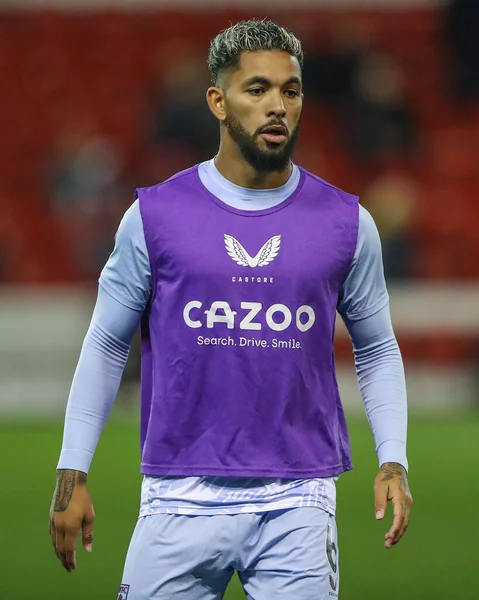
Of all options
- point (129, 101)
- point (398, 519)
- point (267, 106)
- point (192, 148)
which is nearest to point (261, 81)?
point (267, 106)

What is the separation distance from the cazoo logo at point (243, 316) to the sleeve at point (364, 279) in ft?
0.65

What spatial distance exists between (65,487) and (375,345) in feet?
2.96

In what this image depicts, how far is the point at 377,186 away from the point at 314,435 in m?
14.5

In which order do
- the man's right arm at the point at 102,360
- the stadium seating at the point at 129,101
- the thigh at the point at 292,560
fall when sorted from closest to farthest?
the thigh at the point at 292,560
the man's right arm at the point at 102,360
the stadium seating at the point at 129,101

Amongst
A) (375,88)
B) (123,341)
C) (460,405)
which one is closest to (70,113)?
(375,88)

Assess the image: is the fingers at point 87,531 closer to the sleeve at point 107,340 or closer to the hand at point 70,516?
the hand at point 70,516

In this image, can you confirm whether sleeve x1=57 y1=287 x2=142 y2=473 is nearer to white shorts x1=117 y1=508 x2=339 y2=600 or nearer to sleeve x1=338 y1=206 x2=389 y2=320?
white shorts x1=117 y1=508 x2=339 y2=600

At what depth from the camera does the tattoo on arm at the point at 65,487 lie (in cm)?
367

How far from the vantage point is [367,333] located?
12.8 feet

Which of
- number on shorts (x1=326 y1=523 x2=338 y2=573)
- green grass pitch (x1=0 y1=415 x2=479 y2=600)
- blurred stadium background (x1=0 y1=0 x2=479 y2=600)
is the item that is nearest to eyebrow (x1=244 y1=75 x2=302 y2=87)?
number on shorts (x1=326 y1=523 x2=338 y2=573)

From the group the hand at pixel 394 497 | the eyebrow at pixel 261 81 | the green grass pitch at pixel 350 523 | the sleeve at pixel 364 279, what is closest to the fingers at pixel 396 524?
the hand at pixel 394 497

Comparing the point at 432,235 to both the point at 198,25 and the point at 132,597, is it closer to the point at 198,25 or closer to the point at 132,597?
the point at 198,25

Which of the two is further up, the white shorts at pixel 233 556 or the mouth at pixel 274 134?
the mouth at pixel 274 134

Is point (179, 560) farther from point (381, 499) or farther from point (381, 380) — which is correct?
point (381, 380)
